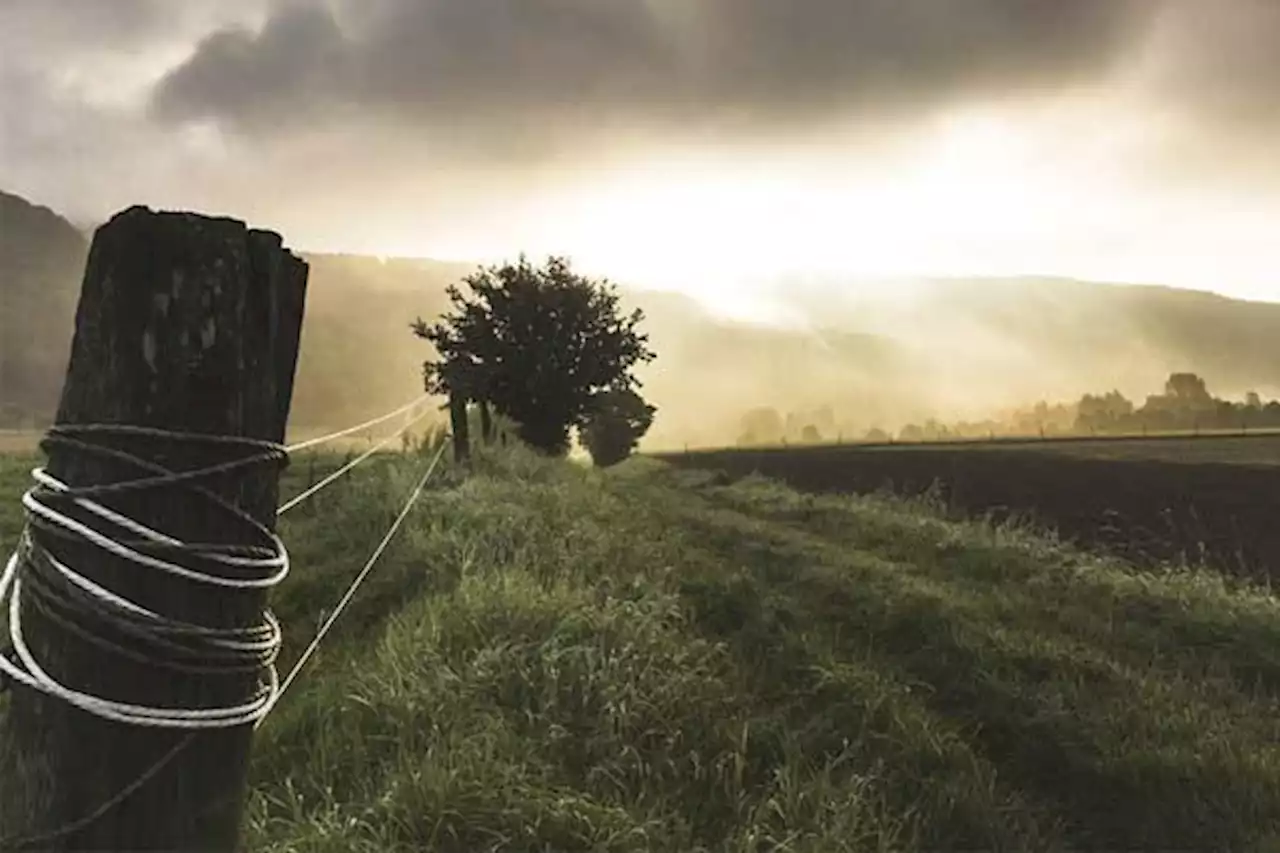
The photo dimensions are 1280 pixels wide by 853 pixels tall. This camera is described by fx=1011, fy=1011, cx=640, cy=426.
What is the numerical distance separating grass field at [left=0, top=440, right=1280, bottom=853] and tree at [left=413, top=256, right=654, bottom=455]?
15566mm

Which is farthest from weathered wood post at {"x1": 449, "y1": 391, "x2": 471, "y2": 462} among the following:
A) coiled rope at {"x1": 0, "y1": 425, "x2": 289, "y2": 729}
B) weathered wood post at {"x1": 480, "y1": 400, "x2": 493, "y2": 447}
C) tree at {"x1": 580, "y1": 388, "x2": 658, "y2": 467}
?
tree at {"x1": 580, "y1": 388, "x2": 658, "y2": 467}

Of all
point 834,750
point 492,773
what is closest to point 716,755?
point 834,750

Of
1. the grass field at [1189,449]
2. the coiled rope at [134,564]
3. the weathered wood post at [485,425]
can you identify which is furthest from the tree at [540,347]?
the coiled rope at [134,564]

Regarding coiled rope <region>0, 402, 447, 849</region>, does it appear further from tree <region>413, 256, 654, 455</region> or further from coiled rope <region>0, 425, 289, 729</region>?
tree <region>413, 256, 654, 455</region>

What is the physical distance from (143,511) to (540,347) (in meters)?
23.2

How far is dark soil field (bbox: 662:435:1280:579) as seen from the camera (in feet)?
41.3

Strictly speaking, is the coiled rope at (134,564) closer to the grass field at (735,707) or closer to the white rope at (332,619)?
the white rope at (332,619)

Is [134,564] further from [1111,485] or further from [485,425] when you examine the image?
[1111,485]

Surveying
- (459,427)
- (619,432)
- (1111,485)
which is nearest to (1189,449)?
(1111,485)

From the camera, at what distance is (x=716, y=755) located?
4.25m

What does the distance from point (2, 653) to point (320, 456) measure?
17010mm

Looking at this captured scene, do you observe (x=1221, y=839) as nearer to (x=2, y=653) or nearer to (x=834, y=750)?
(x=834, y=750)

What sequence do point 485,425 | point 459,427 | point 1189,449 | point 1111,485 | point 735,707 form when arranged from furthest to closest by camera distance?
point 1189,449
point 485,425
point 1111,485
point 459,427
point 735,707

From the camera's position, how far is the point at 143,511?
5.49ft
